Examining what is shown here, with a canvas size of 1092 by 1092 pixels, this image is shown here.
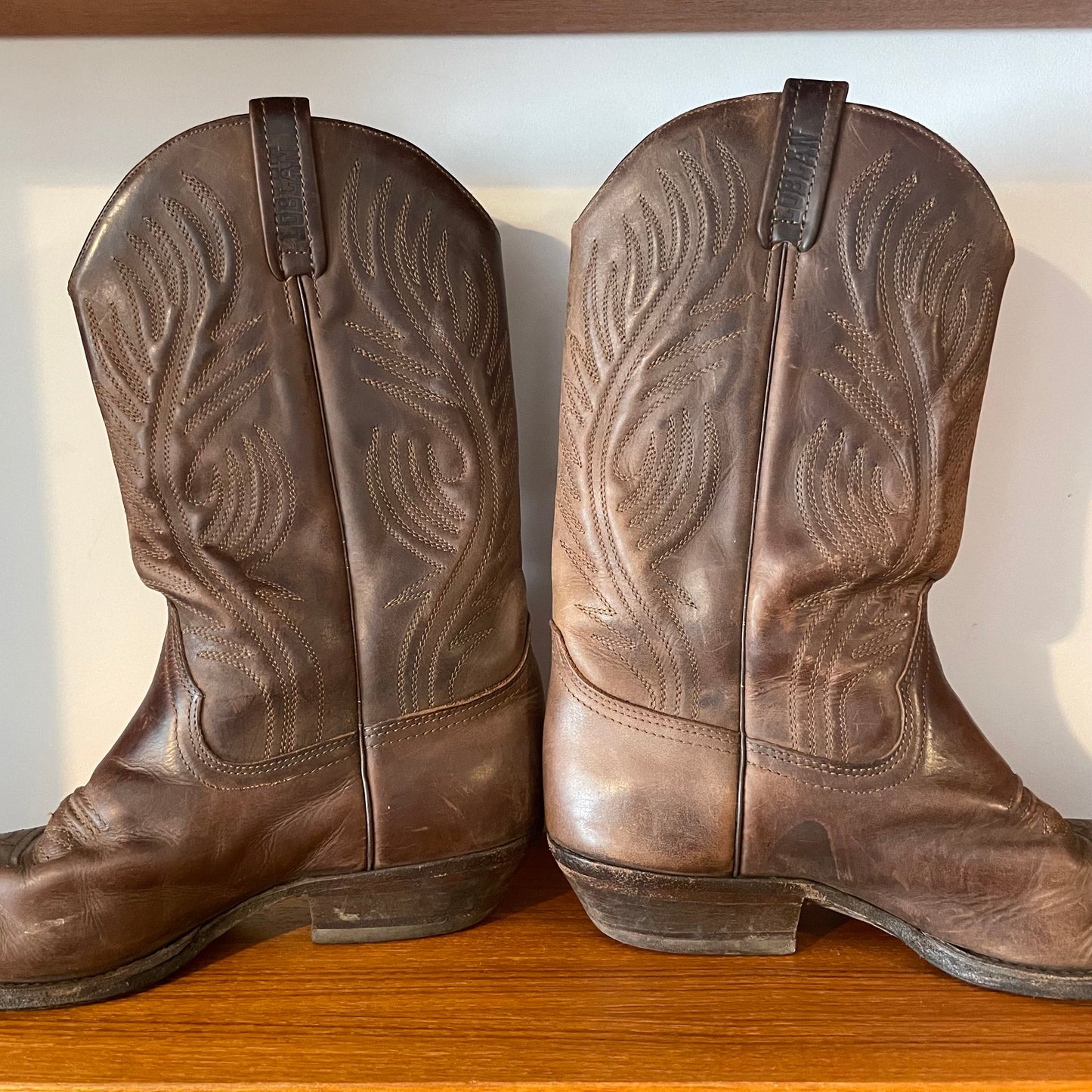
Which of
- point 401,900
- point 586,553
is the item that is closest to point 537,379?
point 586,553

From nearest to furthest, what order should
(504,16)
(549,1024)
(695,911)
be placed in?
(549,1024) < (695,911) < (504,16)

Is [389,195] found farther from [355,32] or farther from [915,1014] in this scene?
[915,1014]

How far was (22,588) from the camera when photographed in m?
1.14

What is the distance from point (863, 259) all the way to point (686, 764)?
1.51 feet

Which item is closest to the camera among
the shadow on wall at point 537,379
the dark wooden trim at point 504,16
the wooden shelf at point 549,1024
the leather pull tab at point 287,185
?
the wooden shelf at point 549,1024

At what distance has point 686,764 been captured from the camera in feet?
2.89

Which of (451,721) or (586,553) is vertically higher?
(586,553)

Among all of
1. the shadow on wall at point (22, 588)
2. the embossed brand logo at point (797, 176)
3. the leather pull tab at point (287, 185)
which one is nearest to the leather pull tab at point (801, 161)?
the embossed brand logo at point (797, 176)

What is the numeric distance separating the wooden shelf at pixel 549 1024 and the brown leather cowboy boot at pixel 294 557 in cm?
5

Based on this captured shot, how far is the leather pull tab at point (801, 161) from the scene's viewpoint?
81 centimetres

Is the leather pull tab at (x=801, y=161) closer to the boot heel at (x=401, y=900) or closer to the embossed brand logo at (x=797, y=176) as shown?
the embossed brand logo at (x=797, y=176)

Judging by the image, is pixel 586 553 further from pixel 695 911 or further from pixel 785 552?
pixel 695 911

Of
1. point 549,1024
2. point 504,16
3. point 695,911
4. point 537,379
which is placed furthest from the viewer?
point 537,379

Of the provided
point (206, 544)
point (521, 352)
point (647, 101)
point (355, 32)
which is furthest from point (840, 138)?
point (206, 544)
